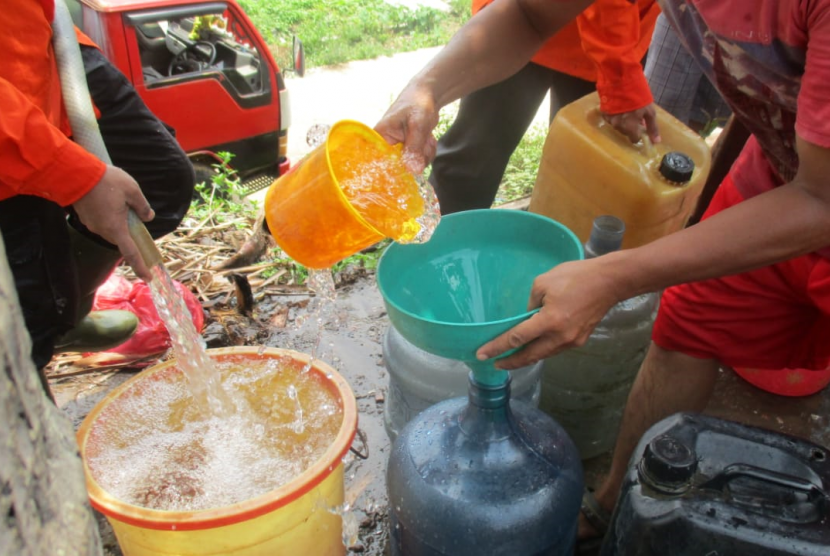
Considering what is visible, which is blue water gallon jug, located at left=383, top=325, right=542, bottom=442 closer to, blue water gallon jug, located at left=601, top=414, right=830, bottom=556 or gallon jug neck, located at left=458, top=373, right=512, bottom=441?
gallon jug neck, located at left=458, top=373, right=512, bottom=441

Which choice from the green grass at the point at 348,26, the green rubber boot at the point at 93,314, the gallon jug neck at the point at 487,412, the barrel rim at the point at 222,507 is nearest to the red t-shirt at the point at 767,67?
the gallon jug neck at the point at 487,412

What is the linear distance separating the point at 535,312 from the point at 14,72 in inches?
54.2

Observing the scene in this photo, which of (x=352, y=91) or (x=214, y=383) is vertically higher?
(x=214, y=383)

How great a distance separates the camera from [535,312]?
48.1 inches

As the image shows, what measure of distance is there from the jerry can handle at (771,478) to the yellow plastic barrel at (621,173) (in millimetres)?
1187

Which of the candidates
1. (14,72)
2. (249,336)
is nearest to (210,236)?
(249,336)

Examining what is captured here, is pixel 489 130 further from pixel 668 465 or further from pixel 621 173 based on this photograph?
pixel 668 465

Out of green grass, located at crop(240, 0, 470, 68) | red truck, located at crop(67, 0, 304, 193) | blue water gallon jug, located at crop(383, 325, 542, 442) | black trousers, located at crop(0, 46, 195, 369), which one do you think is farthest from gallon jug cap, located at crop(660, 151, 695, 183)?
green grass, located at crop(240, 0, 470, 68)

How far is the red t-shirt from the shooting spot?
1.12 metres

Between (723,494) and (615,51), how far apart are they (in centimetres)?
153

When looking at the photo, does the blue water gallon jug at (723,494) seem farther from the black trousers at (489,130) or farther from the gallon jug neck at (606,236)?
the black trousers at (489,130)

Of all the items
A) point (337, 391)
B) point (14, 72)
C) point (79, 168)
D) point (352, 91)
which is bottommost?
point (352, 91)

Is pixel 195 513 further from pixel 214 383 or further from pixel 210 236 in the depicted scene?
pixel 210 236

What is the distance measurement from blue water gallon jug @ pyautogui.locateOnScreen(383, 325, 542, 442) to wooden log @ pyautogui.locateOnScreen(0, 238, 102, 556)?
5.04 ft
